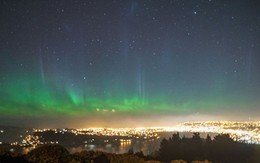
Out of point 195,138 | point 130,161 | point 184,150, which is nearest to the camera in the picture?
point 130,161

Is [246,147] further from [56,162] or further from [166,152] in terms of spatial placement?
[56,162]

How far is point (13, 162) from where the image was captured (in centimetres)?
2845

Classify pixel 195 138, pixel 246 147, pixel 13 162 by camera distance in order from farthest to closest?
pixel 195 138, pixel 246 147, pixel 13 162

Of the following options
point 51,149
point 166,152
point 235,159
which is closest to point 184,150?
point 166,152

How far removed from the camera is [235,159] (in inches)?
2042

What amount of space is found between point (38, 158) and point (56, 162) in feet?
6.27

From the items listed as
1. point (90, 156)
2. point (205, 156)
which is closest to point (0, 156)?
point (90, 156)

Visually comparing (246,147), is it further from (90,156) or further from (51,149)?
(51,149)

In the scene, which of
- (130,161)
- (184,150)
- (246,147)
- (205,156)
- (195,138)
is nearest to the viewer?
(130,161)

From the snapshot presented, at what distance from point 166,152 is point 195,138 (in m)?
9.53

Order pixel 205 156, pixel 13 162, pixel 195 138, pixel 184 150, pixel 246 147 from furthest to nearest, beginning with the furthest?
1. pixel 195 138
2. pixel 246 147
3. pixel 184 150
4. pixel 205 156
5. pixel 13 162

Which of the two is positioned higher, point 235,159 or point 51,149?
point 51,149

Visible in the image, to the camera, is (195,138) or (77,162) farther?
(195,138)

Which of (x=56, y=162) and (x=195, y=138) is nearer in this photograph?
(x=56, y=162)
